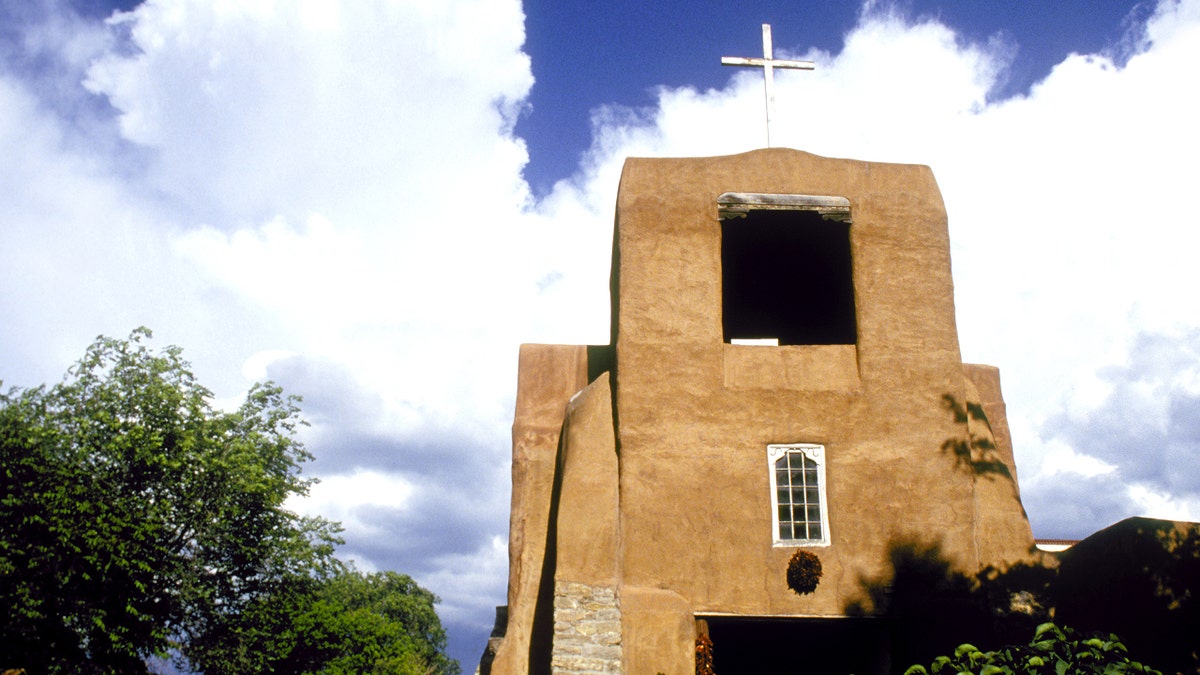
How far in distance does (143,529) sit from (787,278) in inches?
687

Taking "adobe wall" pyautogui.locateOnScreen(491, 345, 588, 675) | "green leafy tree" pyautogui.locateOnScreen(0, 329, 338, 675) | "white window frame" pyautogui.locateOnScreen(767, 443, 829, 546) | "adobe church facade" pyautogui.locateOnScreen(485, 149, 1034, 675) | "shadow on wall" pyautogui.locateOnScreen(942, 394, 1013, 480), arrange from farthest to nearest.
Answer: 1. "green leafy tree" pyautogui.locateOnScreen(0, 329, 338, 675)
2. "shadow on wall" pyautogui.locateOnScreen(942, 394, 1013, 480)
3. "adobe wall" pyautogui.locateOnScreen(491, 345, 588, 675)
4. "white window frame" pyautogui.locateOnScreen(767, 443, 829, 546)
5. "adobe church facade" pyautogui.locateOnScreen(485, 149, 1034, 675)

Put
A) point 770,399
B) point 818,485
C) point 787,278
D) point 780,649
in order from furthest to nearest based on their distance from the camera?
1. point 787,278
2. point 780,649
3. point 770,399
4. point 818,485

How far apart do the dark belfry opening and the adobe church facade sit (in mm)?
912

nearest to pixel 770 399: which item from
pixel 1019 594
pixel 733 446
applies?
pixel 733 446

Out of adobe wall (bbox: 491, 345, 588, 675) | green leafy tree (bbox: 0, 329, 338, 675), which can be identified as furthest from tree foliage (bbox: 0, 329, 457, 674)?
adobe wall (bbox: 491, 345, 588, 675)

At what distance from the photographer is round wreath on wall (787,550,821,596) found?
40.0ft

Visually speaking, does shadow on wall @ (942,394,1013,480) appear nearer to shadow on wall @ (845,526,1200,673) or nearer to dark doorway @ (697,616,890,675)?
shadow on wall @ (845,526,1200,673)

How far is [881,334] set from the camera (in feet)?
44.2

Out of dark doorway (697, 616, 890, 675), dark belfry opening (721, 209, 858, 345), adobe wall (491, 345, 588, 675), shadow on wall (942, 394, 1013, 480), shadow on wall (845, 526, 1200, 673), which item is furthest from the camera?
dark doorway (697, 616, 890, 675)

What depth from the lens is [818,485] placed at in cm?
1282

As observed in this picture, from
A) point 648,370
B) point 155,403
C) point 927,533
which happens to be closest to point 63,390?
point 155,403

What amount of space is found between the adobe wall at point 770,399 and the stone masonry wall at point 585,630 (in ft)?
2.49

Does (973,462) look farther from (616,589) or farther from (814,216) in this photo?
(616,589)

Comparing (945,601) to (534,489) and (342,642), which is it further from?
(342,642)
